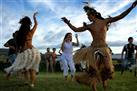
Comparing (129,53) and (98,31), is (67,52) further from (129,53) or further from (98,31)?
(98,31)

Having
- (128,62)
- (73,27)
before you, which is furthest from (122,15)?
(128,62)

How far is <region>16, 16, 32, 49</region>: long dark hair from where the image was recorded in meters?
15.3

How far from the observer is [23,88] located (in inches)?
A: 571

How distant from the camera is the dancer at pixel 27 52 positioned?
1509 centimetres

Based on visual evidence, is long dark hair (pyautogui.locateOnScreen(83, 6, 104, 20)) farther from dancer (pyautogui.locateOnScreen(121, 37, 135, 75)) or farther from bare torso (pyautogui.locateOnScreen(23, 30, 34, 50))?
dancer (pyautogui.locateOnScreen(121, 37, 135, 75))

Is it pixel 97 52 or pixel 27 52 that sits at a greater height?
pixel 27 52

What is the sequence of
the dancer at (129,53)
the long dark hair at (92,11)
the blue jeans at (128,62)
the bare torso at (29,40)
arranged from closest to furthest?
the long dark hair at (92,11)
the bare torso at (29,40)
the dancer at (129,53)
the blue jeans at (128,62)

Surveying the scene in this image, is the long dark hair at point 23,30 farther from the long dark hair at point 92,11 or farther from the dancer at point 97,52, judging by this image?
the long dark hair at point 92,11

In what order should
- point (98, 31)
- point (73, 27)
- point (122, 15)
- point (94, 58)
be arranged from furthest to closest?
point (73, 27) < point (98, 31) < point (122, 15) < point (94, 58)

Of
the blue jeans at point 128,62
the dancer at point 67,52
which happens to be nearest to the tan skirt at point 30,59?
the dancer at point 67,52

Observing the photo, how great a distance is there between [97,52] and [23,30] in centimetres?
345

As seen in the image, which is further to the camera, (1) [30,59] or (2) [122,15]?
(1) [30,59]

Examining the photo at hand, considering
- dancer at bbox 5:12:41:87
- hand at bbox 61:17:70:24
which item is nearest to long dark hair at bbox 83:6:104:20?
hand at bbox 61:17:70:24

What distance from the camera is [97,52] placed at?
42.4ft
